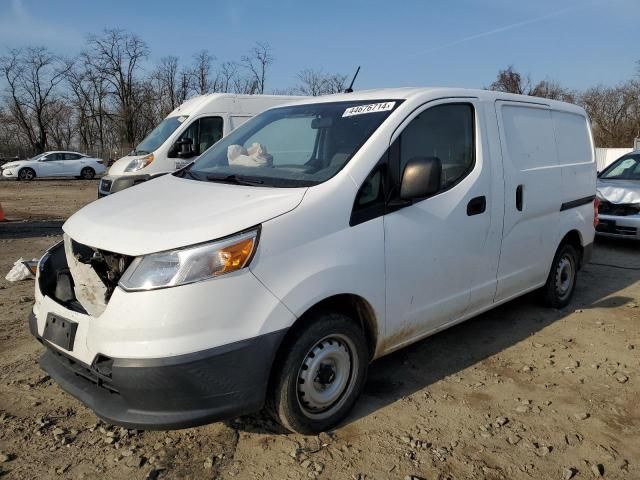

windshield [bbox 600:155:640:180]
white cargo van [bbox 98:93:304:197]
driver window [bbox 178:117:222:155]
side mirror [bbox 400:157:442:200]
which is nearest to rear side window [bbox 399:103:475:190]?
side mirror [bbox 400:157:442:200]

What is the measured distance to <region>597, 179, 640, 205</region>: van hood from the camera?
816 cm

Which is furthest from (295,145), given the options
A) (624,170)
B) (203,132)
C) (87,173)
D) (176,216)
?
(87,173)

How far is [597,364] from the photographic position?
13.2ft

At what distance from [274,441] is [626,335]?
3378 millimetres

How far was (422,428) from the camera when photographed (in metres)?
3.08

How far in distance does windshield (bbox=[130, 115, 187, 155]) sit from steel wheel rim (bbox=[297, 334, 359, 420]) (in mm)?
8275

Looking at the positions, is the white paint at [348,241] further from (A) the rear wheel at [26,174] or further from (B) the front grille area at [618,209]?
(A) the rear wheel at [26,174]

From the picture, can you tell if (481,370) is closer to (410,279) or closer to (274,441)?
(410,279)

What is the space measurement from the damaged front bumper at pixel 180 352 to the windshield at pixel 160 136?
827 centimetres

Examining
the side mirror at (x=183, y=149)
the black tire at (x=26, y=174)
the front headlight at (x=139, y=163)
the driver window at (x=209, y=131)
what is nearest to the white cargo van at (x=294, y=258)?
the side mirror at (x=183, y=149)

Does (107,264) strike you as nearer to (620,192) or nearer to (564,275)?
(564,275)

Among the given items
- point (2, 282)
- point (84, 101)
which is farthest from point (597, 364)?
point (84, 101)

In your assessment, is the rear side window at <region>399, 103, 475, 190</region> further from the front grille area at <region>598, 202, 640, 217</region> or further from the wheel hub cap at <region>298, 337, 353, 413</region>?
the front grille area at <region>598, 202, 640, 217</region>

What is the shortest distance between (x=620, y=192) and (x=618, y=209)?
27cm
